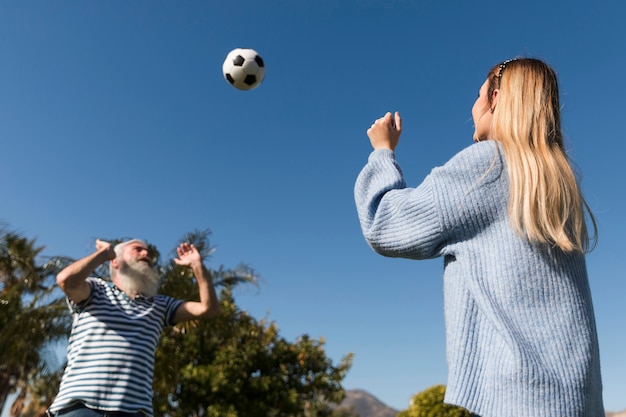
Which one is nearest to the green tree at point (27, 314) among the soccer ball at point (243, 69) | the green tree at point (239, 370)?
the green tree at point (239, 370)

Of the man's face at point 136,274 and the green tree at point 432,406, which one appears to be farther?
the green tree at point 432,406

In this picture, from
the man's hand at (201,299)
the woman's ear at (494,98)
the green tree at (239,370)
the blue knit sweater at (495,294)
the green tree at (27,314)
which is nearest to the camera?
the blue knit sweater at (495,294)

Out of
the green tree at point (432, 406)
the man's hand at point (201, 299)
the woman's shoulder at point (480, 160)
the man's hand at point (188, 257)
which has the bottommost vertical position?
the woman's shoulder at point (480, 160)

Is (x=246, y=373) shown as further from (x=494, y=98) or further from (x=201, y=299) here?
(x=494, y=98)

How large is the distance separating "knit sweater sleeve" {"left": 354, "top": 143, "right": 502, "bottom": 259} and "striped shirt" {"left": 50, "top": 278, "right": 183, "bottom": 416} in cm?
238

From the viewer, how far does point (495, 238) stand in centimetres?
165

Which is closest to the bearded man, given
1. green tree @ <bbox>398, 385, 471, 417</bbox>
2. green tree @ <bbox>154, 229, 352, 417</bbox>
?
green tree @ <bbox>154, 229, 352, 417</bbox>

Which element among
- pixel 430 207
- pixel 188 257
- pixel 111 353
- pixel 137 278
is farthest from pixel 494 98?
pixel 188 257

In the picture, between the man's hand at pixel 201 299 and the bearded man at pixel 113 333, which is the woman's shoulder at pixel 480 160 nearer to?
the bearded man at pixel 113 333

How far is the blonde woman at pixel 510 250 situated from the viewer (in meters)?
1.49

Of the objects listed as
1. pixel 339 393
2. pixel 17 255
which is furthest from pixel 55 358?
pixel 339 393

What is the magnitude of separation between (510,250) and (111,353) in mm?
2850

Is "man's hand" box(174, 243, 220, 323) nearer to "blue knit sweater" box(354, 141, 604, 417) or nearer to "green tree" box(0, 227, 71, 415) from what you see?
"blue knit sweater" box(354, 141, 604, 417)

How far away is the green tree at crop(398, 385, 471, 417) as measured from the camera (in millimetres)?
16209
